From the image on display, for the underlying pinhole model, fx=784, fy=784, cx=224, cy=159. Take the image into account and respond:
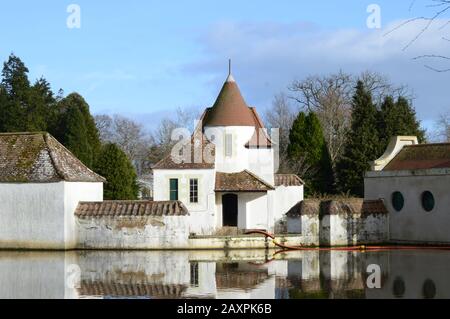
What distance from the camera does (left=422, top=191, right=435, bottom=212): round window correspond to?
34.0m

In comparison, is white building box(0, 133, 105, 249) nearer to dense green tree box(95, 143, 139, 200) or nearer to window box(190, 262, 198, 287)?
window box(190, 262, 198, 287)

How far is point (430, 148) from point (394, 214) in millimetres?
3789

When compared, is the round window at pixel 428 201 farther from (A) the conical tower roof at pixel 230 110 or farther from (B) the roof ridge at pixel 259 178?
(A) the conical tower roof at pixel 230 110

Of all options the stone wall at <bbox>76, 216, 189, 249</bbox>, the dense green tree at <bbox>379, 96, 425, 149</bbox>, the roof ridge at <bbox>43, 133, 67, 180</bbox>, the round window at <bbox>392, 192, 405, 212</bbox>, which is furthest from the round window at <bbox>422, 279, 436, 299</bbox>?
→ the dense green tree at <bbox>379, 96, 425, 149</bbox>

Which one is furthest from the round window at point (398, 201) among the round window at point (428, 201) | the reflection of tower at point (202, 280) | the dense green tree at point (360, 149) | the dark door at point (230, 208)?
the dense green tree at point (360, 149)

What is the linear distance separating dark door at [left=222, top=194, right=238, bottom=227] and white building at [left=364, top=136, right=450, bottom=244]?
6.89 metres

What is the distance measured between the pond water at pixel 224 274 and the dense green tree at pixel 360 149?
18.7 meters

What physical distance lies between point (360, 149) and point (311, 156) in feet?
14.4

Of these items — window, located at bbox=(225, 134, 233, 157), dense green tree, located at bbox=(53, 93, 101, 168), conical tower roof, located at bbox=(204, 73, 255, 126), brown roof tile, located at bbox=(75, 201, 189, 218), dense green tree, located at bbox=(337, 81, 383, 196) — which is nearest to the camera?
brown roof tile, located at bbox=(75, 201, 189, 218)

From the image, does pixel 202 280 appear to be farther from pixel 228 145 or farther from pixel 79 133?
pixel 79 133

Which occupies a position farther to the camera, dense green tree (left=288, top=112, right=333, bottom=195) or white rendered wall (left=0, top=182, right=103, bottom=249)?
dense green tree (left=288, top=112, right=333, bottom=195)

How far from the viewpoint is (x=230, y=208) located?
133 feet
